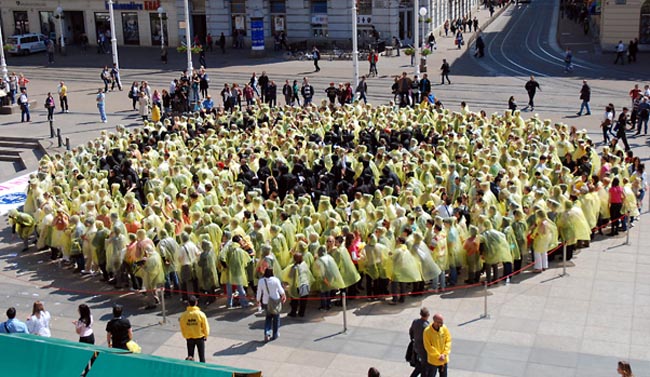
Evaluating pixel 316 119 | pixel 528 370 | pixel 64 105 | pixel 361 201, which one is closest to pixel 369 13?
pixel 64 105

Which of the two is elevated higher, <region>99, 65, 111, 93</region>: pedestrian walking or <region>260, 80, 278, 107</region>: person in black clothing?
<region>99, 65, 111, 93</region>: pedestrian walking

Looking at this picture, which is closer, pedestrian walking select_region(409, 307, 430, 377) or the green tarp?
the green tarp

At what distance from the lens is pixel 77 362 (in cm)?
1196

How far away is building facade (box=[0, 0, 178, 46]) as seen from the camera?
66.6 metres

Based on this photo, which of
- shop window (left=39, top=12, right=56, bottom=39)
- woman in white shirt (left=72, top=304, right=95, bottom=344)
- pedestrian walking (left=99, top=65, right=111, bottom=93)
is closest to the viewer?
woman in white shirt (left=72, top=304, right=95, bottom=344)

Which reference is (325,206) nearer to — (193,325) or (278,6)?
(193,325)

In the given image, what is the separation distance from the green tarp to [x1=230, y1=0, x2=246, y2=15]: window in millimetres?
53230

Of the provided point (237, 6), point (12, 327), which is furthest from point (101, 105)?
point (237, 6)

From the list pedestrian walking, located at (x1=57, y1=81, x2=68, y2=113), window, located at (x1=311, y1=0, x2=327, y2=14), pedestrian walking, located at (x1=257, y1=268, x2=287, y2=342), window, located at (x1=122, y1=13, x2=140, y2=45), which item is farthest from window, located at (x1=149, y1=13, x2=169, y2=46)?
pedestrian walking, located at (x1=257, y1=268, x2=287, y2=342)

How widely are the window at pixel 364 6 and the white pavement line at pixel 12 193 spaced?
115ft

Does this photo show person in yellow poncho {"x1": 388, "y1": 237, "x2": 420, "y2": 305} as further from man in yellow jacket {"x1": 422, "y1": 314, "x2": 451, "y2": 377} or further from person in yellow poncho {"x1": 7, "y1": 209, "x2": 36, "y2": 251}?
person in yellow poncho {"x1": 7, "y1": 209, "x2": 36, "y2": 251}

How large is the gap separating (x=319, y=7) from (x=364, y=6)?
3.34 metres

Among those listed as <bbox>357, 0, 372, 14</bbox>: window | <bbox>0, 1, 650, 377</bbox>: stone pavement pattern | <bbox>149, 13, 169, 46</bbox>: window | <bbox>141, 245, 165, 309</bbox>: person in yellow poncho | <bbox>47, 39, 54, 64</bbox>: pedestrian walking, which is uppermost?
<bbox>357, 0, 372, 14</bbox>: window

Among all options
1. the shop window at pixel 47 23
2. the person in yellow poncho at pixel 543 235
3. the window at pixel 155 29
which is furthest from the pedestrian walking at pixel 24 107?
the shop window at pixel 47 23
